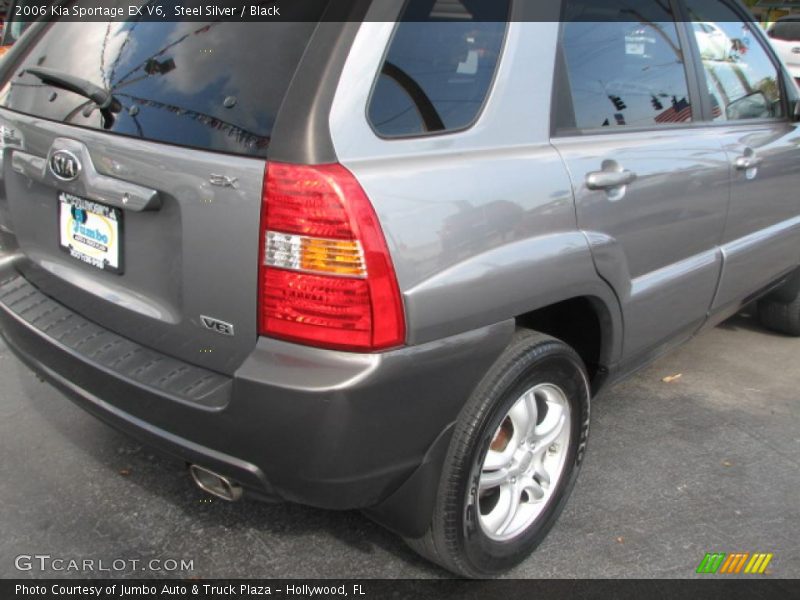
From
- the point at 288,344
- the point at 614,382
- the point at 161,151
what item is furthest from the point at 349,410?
the point at 614,382

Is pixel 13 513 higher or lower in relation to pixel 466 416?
lower

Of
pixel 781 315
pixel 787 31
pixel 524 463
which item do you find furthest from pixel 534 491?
pixel 787 31

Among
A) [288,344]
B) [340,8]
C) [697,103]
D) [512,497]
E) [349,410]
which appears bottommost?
[512,497]

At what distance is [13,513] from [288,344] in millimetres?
1455

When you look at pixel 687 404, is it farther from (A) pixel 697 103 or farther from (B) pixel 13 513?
(B) pixel 13 513

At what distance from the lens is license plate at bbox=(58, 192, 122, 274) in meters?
2.03

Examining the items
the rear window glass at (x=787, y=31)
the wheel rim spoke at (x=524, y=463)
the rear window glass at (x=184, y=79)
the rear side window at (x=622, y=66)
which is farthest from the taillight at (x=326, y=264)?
the rear window glass at (x=787, y=31)

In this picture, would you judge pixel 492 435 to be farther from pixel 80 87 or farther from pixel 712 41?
pixel 712 41

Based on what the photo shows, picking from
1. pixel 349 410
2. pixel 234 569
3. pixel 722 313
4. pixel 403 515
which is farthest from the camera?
pixel 722 313

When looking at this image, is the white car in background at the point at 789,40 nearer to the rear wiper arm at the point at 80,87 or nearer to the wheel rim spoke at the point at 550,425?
the wheel rim spoke at the point at 550,425

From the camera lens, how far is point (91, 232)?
2.11 metres

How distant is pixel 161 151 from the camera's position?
1.86m
